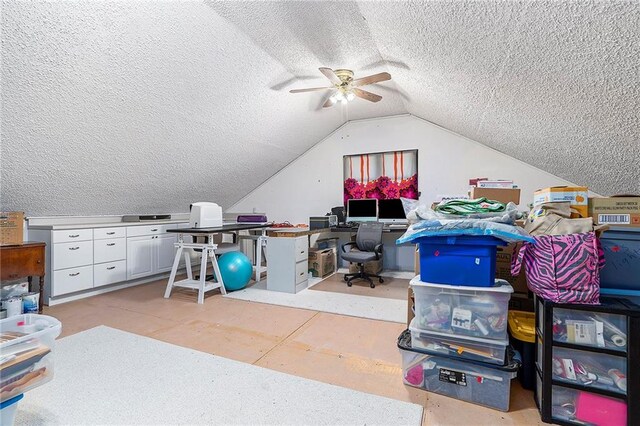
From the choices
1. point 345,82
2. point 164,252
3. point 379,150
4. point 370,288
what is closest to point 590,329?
point 370,288

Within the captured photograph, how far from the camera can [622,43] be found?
1.31 metres

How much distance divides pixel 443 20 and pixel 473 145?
10.0 feet

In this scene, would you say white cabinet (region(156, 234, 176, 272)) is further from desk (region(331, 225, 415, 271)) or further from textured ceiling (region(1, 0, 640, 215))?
desk (region(331, 225, 415, 271))

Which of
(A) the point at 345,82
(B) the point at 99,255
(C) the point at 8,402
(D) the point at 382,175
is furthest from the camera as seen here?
(D) the point at 382,175

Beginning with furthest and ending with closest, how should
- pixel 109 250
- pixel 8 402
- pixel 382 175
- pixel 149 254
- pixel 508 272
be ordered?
pixel 382 175
pixel 149 254
pixel 109 250
pixel 508 272
pixel 8 402

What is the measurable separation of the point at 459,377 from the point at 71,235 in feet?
13.7

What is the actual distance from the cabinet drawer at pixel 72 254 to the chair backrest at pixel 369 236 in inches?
138

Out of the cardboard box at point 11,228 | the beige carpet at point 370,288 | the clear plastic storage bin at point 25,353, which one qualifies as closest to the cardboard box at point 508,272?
the beige carpet at point 370,288

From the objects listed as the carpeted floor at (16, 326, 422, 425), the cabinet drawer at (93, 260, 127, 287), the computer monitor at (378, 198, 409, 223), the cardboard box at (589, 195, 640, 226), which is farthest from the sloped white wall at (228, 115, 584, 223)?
the carpeted floor at (16, 326, 422, 425)

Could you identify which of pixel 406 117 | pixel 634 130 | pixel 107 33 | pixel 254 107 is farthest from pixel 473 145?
pixel 107 33

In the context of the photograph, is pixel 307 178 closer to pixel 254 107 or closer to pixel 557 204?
pixel 254 107

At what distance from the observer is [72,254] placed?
10.8ft

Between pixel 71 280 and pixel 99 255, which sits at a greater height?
pixel 99 255

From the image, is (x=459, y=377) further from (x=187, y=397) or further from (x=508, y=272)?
(x=187, y=397)
